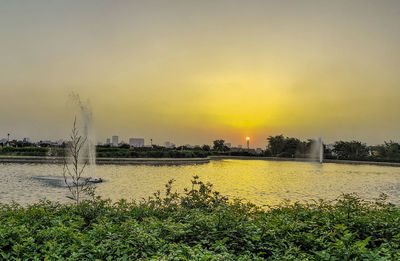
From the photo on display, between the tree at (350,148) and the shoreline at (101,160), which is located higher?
the tree at (350,148)

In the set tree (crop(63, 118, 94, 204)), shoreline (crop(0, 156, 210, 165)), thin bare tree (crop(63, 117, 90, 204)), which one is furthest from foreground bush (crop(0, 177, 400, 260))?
shoreline (crop(0, 156, 210, 165))

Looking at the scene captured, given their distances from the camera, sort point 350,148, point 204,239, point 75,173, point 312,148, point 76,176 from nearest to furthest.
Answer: point 204,239
point 76,176
point 75,173
point 350,148
point 312,148

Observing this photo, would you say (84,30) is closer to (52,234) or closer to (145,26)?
(145,26)

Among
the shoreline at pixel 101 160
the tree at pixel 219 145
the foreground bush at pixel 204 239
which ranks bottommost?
the shoreline at pixel 101 160

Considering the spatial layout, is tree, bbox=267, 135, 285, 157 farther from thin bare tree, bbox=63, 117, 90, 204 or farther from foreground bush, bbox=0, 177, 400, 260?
foreground bush, bbox=0, 177, 400, 260

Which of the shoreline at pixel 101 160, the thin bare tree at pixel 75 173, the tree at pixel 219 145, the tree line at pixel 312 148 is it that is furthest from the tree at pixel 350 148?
the thin bare tree at pixel 75 173

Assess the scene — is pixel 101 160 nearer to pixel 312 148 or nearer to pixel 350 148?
pixel 312 148

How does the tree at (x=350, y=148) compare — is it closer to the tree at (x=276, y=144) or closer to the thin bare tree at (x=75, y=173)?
the tree at (x=276, y=144)

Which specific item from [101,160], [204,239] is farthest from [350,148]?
[204,239]

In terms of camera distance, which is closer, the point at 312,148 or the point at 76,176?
the point at 76,176

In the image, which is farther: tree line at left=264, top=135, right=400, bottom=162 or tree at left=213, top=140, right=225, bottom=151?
tree at left=213, top=140, right=225, bottom=151

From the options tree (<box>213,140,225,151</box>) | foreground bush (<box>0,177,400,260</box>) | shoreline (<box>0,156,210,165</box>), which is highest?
tree (<box>213,140,225,151</box>)

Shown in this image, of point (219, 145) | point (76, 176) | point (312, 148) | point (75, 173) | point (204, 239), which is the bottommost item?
point (75, 173)

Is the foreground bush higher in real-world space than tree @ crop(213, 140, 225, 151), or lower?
lower
